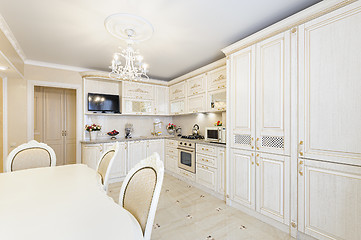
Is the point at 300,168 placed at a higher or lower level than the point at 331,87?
lower

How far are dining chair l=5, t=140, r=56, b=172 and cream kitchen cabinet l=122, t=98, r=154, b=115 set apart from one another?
2.17m

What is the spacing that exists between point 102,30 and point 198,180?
307cm

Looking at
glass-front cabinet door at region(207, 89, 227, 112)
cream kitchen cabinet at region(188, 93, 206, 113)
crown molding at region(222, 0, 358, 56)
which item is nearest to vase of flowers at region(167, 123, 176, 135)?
cream kitchen cabinet at region(188, 93, 206, 113)

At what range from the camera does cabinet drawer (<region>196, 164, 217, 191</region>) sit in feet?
10.0

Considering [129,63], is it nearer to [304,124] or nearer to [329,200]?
[304,124]

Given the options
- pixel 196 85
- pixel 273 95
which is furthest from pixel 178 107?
pixel 273 95

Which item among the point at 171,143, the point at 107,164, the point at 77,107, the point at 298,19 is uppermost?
the point at 298,19

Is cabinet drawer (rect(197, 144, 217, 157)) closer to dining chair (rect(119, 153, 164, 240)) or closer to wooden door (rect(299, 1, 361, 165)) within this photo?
wooden door (rect(299, 1, 361, 165))

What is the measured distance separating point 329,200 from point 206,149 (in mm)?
1863

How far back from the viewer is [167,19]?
2143 millimetres

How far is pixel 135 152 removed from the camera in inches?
163

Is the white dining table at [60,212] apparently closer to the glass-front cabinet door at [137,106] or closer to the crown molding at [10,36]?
the crown molding at [10,36]

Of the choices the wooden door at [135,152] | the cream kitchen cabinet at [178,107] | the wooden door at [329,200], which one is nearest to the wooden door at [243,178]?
the wooden door at [329,200]

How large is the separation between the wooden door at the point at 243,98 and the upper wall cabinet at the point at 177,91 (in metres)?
1.85
